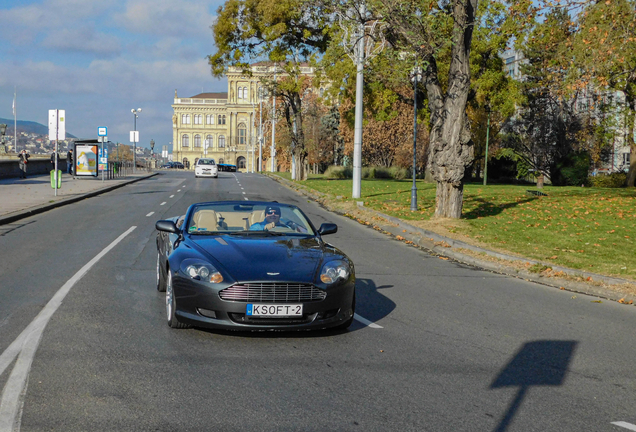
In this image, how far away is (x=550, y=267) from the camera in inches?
454

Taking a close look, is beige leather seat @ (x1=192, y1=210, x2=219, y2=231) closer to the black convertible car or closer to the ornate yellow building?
the black convertible car

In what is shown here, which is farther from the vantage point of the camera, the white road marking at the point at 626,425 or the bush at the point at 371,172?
the bush at the point at 371,172

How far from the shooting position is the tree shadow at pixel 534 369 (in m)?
5.00

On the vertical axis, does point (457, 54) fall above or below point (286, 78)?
below

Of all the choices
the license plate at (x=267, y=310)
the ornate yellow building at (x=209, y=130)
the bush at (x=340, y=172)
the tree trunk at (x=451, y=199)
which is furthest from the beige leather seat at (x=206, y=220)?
the ornate yellow building at (x=209, y=130)

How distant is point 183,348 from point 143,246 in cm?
782

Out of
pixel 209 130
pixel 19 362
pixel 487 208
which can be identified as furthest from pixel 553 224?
pixel 209 130

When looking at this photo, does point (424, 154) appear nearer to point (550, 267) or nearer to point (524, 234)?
point (524, 234)

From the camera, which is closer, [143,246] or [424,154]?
[143,246]

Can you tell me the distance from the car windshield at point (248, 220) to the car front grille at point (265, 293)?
1.46 meters

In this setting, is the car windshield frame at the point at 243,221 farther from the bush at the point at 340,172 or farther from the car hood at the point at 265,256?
the bush at the point at 340,172

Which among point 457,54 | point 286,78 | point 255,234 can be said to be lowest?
point 255,234

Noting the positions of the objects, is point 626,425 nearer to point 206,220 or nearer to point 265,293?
point 265,293

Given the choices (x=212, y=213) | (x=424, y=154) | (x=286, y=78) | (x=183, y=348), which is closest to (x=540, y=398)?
(x=183, y=348)
